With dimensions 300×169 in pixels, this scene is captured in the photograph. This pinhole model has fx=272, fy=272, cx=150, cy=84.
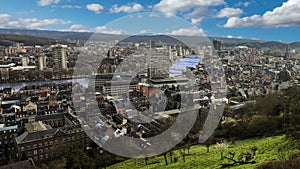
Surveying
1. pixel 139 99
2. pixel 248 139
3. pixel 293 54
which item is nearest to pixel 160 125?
pixel 248 139

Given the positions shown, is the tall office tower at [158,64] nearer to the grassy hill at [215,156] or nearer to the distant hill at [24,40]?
the grassy hill at [215,156]

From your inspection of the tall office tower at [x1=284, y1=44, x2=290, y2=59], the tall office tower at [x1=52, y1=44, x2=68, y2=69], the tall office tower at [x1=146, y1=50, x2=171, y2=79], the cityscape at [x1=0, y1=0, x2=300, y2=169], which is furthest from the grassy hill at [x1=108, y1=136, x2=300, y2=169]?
the tall office tower at [x1=284, y1=44, x2=290, y2=59]

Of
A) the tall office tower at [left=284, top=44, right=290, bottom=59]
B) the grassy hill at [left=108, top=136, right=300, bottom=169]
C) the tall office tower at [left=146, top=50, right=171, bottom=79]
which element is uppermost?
the tall office tower at [left=284, top=44, right=290, bottom=59]

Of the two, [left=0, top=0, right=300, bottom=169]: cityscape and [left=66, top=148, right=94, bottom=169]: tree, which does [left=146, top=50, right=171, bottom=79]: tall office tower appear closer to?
[left=0, top=0, right=300, bottom=169]: cityscape

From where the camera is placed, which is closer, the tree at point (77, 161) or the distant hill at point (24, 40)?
the tree at point (77, 161)

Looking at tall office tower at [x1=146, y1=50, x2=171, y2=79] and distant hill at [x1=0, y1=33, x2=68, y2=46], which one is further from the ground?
distant hill at [x1=0, y1=33, x2=68, y2=46]

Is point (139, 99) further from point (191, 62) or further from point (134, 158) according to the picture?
point (134, 158)

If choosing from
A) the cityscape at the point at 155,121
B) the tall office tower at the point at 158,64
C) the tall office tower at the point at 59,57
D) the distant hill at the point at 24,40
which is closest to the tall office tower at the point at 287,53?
the cityscape at the point at 155,121
